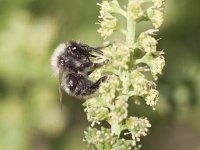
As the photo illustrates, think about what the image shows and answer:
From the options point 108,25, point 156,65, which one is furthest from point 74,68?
point 156,65

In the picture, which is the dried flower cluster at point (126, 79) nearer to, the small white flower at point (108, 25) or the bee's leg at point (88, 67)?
the small white flower at point (108, 25)

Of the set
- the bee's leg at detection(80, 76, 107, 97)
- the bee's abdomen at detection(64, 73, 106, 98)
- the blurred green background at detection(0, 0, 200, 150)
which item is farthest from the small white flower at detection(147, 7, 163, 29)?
the blurred green background at detection(0, 0, 200, 150)

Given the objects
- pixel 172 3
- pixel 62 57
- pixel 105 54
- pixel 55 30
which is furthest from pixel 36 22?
pixel 105 54

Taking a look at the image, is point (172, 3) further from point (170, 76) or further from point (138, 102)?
point (138, 102)

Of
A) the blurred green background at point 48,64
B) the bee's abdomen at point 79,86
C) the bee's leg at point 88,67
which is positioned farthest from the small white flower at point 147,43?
the blurred green background at point 48,64

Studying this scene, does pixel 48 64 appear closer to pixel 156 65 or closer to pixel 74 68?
pixel 74 68

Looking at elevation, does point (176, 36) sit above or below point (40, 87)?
above

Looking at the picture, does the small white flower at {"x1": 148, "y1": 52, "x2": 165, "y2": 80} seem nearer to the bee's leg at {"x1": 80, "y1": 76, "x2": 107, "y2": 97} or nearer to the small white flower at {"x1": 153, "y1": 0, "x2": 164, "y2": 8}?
the small white flower at {"x1": 153, "y1": 0, "x2": 164, "y2": 8}
